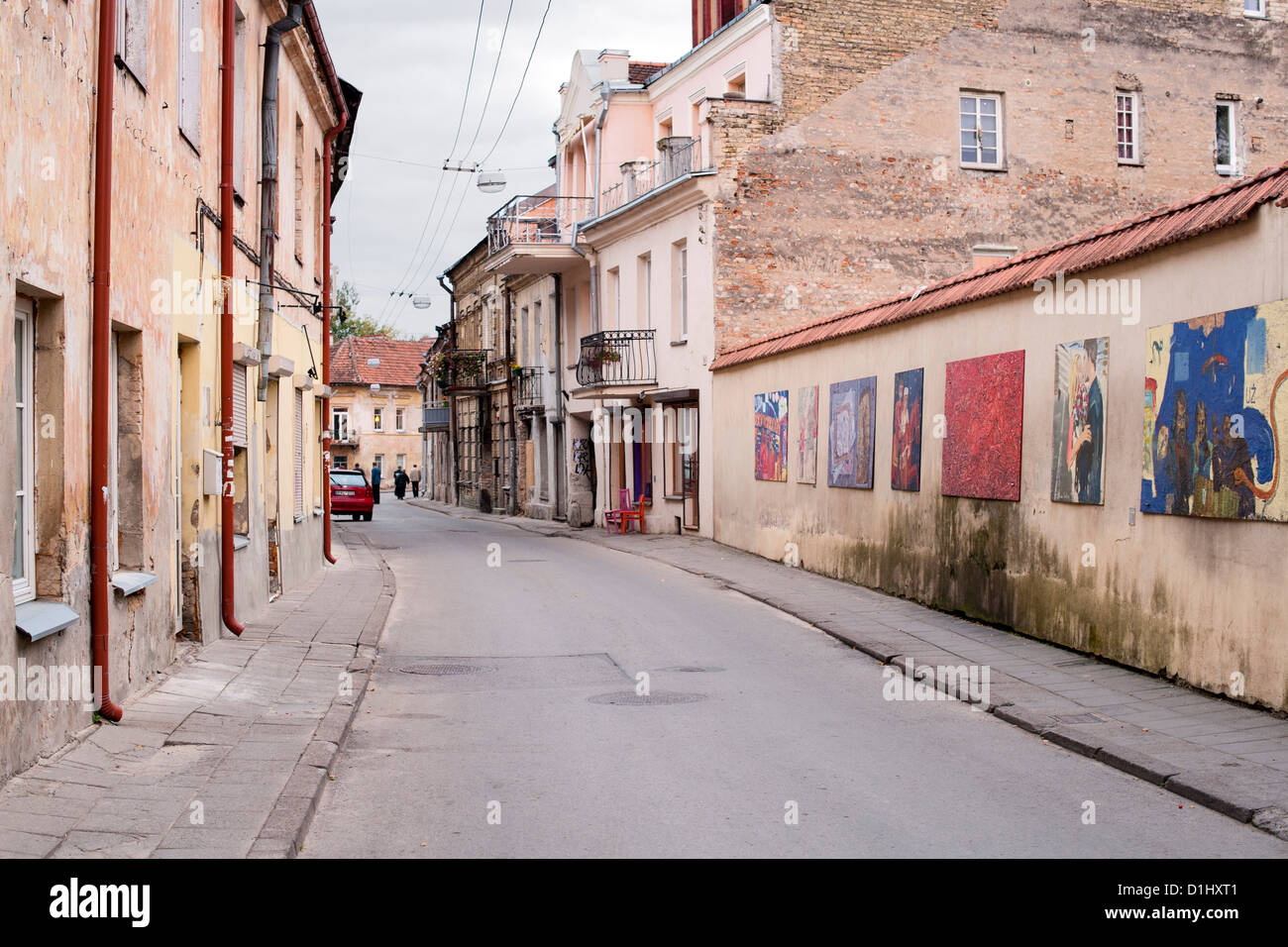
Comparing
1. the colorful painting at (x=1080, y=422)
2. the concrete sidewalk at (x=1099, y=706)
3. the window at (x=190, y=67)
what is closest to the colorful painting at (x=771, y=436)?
the concrete sidewalk at (x=1099, y=706)

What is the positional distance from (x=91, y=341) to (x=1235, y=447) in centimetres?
729

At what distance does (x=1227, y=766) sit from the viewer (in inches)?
279

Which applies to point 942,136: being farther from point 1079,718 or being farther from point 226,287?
point 1079,718

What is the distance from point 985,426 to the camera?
1295 centimetres

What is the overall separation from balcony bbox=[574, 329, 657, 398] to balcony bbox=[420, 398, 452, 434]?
25617 mm

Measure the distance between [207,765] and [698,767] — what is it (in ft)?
8.74

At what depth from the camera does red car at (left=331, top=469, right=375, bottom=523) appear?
37438 mm

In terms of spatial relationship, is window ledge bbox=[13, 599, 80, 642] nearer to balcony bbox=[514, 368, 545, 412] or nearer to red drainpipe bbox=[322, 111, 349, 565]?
red drainpipe bbox=[322, 111, 349, 565]

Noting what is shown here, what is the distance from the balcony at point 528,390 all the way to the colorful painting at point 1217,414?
28679 millimetres

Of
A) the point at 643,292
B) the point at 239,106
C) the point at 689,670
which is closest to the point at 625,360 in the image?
the point at 643,292

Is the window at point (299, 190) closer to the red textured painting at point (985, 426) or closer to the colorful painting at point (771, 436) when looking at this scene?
the colorful painting at point (771, 436)

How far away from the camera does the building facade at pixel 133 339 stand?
687 centimetres

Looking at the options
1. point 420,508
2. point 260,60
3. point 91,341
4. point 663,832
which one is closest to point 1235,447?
point 663,832
